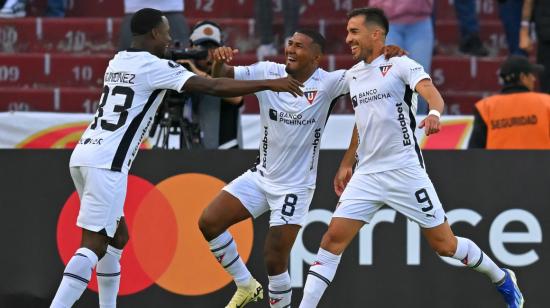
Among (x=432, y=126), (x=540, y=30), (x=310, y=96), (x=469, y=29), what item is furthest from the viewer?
(x=469, y=29)

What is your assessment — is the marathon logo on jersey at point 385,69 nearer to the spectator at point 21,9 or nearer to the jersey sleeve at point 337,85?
the jersey sleeve at point 337,85

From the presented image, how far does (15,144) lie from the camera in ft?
41.4

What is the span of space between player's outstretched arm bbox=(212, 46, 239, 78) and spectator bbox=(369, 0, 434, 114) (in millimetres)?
3677

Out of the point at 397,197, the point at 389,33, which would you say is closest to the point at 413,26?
the point at 389,33

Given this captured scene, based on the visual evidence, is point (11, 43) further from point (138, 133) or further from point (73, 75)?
point (138, 133)

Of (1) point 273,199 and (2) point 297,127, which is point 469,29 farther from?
(1) point 273,199

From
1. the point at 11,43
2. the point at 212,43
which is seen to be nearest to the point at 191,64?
the point at 212,43

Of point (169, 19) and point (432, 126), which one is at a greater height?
point (169, 19)

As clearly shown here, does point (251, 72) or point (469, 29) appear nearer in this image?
point (251, 72)

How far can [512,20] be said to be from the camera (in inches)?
546

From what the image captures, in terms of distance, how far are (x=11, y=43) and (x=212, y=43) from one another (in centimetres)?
436

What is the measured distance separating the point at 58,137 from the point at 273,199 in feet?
12.2

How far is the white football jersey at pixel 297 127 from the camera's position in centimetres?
940

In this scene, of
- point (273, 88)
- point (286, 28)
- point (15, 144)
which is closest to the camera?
point (273, 88)
